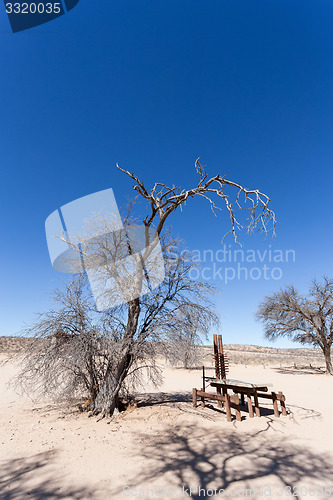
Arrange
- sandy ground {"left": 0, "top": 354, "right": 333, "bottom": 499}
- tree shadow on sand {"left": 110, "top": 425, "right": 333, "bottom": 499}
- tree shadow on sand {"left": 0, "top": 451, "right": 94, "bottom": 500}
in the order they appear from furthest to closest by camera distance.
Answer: tree shadow on sand {"left": 110, "top": 425, "right": 333, "bottom": 499} → sandy ground {"left": 0, "top": 354, "right": 333, "bottom": 499} → tree shadow on sand {"left": 0, "top": 451, "right": 94, "bottom": 500}

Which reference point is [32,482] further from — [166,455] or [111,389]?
[111,389]

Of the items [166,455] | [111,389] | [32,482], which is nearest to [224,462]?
[166,455]

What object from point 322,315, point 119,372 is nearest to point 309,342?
point 322,315

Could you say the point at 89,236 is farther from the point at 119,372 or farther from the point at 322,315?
the point at 322,315

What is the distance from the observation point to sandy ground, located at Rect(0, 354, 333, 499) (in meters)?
3.88

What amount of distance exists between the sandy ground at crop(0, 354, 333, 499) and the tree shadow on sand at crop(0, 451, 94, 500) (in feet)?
0.05

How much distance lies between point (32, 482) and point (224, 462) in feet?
10.6

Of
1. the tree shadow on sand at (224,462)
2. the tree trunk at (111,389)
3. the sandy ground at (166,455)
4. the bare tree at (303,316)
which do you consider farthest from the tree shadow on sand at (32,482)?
the bare tree at (303,316)

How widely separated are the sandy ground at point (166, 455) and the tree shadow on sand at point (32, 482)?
0.05ft

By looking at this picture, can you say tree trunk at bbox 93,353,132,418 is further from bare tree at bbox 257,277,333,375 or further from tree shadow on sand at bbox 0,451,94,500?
bare tree at bbox 257,277,333,375

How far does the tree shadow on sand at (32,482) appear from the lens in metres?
3.73

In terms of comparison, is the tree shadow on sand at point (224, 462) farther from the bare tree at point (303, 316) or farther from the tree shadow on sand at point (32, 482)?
the bare tree at point (303, 316)

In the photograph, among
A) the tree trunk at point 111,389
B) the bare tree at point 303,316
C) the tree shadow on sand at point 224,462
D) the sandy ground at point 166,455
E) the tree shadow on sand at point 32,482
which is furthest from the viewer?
the bare tree at point 303,316

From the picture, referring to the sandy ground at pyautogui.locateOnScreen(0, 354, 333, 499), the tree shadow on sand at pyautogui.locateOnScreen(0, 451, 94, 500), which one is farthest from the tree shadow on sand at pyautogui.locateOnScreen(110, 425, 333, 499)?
the tree shadow on sand at pyautogui.locateOnScreen(0, 451, 94, 500)
